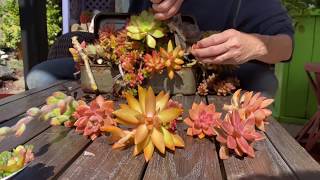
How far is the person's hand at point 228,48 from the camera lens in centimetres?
110

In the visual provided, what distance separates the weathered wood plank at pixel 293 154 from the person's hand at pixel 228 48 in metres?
0.25

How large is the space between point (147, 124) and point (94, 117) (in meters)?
0.16

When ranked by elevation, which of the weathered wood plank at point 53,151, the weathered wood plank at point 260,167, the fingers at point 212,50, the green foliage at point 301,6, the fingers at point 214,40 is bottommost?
the weathered wood plank at point 53,151

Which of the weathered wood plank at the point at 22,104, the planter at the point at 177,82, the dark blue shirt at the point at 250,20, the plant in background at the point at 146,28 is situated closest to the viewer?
the weathered wood plank at the point at 22,104

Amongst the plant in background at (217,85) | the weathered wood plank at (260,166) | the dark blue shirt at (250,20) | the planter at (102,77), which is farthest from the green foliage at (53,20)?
the weathered wood plank at (260,166)

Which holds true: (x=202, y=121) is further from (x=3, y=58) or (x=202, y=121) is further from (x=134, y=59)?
(x=3, y=58)

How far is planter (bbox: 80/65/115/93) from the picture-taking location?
131 cm

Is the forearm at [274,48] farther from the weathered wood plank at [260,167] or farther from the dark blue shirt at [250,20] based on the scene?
the weathered wood plank at [260,167]

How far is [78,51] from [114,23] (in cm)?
22

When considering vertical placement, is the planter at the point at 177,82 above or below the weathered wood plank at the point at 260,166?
above

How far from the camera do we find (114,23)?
146 cm

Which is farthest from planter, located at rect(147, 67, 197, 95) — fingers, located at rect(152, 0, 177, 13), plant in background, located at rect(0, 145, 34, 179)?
plant in background, located at rect(0, 145, 34, 179)

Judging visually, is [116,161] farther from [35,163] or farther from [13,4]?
[13,4]

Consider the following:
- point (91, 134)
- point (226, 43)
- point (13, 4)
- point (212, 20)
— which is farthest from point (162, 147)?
point (13, 4)
